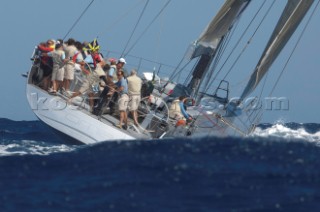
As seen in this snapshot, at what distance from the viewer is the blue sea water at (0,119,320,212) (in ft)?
41.3

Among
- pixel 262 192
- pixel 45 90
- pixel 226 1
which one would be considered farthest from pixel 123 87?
pixel 262 192

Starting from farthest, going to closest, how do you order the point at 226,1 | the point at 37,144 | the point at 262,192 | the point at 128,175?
the point at 226,1, the point at 37,144, the point at 128,175, the point at 262,192

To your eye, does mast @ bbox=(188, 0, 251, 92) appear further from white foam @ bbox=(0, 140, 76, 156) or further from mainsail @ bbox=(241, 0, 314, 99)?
white foam @ bbox=(0, 140, 76, 156)

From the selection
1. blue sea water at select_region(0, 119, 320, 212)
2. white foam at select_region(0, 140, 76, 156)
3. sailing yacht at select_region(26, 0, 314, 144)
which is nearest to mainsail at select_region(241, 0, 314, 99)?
sailing yacht at select_region(26, 0, 314, 144)

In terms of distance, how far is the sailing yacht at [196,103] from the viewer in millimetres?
20266

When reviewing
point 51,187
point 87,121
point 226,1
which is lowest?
point 51,187

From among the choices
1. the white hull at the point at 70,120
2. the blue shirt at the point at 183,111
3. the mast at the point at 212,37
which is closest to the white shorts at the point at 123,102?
the white hull at the point at 70,120

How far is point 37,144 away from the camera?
21188 millimetres

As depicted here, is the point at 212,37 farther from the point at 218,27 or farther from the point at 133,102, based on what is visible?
the point at 133,102

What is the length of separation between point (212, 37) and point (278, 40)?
74.5 inches

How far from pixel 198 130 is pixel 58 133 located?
345 cm

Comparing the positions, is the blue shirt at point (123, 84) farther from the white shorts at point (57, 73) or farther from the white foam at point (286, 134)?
the white foam at point (286, 134)

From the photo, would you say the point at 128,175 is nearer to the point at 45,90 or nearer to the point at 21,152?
the point at 21,152

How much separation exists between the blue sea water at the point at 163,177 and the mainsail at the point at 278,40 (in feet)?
17.5
